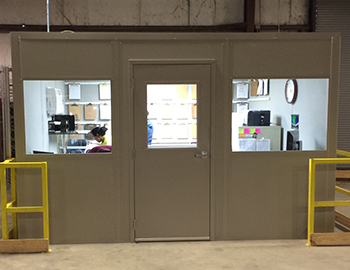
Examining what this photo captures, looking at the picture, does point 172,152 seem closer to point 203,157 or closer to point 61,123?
point 203,157

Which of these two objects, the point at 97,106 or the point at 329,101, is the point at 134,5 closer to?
the point at 97,106

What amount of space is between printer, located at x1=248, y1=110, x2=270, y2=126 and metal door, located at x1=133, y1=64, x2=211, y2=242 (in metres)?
0.59

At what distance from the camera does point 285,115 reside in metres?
3.84

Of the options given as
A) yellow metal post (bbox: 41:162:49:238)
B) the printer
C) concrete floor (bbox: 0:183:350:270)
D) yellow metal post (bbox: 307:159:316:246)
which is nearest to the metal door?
concrete floor (bbox: 0:183:350:270)

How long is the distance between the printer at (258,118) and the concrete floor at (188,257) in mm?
1348

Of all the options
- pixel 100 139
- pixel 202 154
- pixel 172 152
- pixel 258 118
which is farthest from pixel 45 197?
pixel 258 118

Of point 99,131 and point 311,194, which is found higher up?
point 99,131

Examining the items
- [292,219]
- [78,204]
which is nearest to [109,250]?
[78,204]

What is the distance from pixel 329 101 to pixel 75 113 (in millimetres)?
2804

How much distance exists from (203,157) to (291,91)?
1283mm

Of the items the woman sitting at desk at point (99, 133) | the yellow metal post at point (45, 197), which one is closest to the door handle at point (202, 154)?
the woman sitting at desk at point (99, 133)

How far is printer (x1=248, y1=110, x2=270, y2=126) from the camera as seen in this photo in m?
3.84

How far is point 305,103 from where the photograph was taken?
12.3ft

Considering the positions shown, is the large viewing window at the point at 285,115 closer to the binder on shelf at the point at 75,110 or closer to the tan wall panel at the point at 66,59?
the tan wall panel at the point at 66,59
